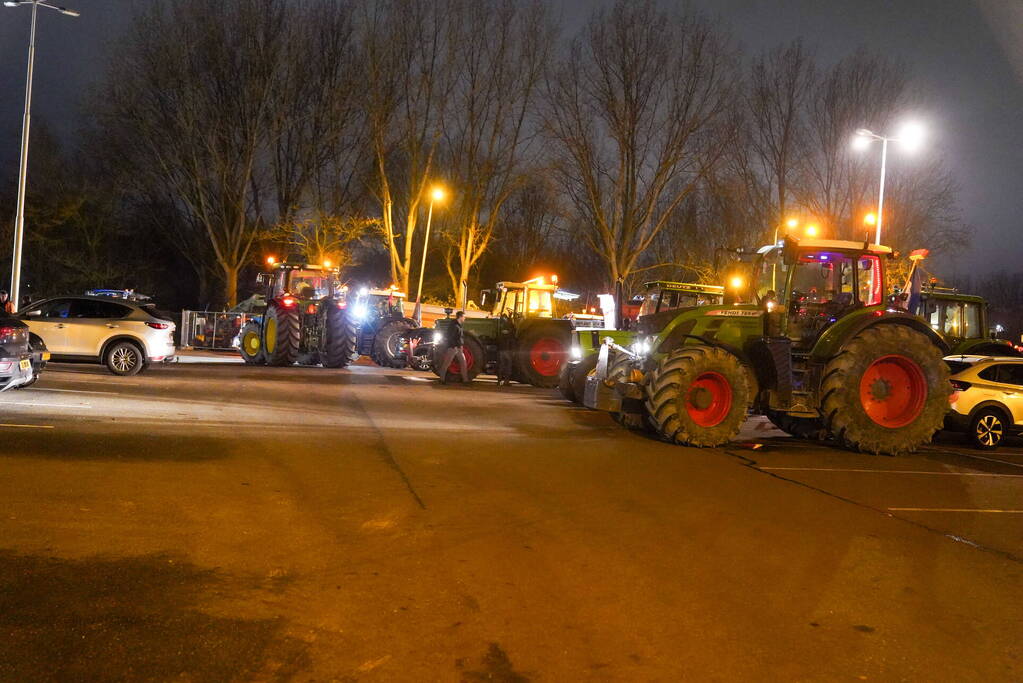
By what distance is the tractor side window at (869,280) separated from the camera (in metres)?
13.6

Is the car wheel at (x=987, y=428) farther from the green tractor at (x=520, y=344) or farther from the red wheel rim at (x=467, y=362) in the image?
the red wheel rim at (x=467, y=362)

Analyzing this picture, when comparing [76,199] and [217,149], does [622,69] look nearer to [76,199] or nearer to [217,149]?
[217,149]

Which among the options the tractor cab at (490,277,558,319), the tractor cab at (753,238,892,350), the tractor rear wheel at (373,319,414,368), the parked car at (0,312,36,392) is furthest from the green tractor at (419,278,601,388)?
the parked car at (0,312,36,392)

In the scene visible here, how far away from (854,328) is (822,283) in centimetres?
103

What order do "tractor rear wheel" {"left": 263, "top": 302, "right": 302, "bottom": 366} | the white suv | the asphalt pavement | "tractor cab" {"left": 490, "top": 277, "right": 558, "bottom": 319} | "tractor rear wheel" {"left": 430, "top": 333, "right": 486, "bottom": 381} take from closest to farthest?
1. the asphalt pavement
2. the white suv
3. "tractor rear wheel" {"left": 430, "top": 333, "right": 486, "bottom": 381}
4. "tractor cab" {"left": 490, "top": 277, "right": 558, "bottom": 319}
5. "tractor rear wheel" {"left": 263, "top": 302, "right": 302, "bottom": 366}

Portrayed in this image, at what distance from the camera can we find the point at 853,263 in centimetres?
1353

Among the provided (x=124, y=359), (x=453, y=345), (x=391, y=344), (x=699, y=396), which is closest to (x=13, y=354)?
(x=124, y=359)

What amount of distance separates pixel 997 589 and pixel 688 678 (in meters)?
3.05

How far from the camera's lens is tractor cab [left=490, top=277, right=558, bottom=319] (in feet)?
81.5

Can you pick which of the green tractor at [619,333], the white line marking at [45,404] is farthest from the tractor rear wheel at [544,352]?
the white line marking at [45,404]

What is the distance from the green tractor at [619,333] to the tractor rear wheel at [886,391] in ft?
7.68

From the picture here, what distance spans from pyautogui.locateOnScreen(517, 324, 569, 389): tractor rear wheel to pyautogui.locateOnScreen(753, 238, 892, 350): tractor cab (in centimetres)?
962

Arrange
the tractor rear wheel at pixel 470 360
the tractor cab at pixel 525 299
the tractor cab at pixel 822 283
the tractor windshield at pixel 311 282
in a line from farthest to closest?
the tractor windshield at pixel 311 282, the tractor cab at pixel 525 299, the tractor rear wheel at pixel 470 360, the tractor cab at pixel 822 283

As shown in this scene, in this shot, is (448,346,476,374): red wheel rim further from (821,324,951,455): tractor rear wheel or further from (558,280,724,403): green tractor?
(821,324,951,455): tractor rear wheel
